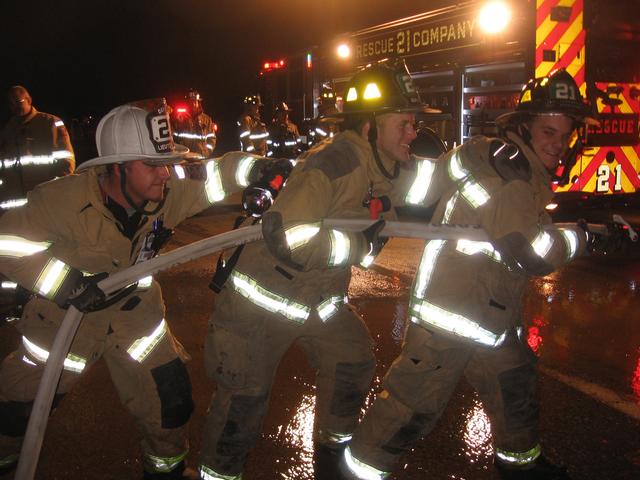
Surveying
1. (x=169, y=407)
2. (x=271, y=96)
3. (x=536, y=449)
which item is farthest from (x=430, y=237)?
(x=271, y=96)

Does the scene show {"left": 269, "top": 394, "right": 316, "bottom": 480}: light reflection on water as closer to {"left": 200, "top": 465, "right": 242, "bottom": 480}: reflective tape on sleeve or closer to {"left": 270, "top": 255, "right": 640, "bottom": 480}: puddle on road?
{"left": 270, "top": 255, "right": 640, "bottom": 480}: puddle on road

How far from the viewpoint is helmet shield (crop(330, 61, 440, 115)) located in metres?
2.69

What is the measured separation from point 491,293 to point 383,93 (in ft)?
3.20

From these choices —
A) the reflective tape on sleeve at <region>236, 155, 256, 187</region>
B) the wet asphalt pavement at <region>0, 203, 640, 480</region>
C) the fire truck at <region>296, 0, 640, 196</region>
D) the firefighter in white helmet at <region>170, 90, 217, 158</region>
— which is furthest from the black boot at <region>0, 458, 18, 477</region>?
the firefighter in white helmet at <region>170, 90, 217, 158</region>

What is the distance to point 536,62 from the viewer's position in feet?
22.7

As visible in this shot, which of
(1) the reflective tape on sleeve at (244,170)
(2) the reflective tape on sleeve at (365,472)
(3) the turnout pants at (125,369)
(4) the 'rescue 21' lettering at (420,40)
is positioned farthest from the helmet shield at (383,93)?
(4) the 'rescue 21' lettering at (420,40)

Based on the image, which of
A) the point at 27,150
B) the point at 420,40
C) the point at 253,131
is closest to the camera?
the point at 27,150

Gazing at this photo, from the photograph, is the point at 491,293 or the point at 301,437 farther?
the point at 301,437

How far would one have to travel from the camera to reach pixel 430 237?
2.46 m

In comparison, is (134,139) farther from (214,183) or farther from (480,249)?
(480,249)

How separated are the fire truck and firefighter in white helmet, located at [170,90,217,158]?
4023 mm

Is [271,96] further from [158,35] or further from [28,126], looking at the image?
[158,35]

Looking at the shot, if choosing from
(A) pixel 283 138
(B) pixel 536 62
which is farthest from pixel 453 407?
(A) pixel 283 138

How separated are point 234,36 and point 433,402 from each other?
119 ft
